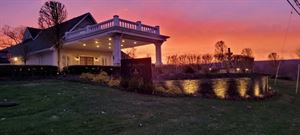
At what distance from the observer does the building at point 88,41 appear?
19.9m

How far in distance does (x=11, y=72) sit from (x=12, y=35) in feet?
85.5

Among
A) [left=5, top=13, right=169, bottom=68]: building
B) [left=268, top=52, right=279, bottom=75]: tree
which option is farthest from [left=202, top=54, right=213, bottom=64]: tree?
[left=268, top=52, right=279, bottom=75]: tree

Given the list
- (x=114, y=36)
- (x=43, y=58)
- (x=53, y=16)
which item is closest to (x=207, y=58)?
(x=114, y=36)

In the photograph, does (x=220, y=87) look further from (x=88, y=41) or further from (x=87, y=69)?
(x=88, y=41)

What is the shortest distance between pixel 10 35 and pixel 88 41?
2217 centimetres

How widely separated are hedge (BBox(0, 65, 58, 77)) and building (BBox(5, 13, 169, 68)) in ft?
15.2

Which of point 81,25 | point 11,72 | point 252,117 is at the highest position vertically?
point 81,25

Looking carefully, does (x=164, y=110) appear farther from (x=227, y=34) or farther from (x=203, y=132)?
(x=227, y=34)

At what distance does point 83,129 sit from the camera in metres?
5.73

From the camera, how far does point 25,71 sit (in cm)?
1670

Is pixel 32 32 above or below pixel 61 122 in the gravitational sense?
above

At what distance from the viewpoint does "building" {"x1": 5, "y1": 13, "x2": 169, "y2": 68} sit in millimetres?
19947

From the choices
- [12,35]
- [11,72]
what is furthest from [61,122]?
[12,35]

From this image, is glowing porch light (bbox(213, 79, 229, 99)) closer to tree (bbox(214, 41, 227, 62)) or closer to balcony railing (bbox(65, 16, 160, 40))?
balcony railing (bbox(65, 16, 160, 40))
